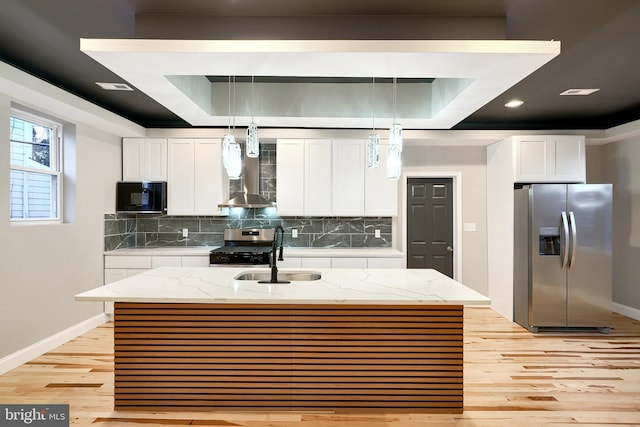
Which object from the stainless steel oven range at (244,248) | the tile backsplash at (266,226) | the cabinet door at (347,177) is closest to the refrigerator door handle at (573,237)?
the tile backsplash at (266,226)

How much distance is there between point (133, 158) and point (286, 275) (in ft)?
9.91

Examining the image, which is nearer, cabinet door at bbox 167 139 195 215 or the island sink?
the island sink

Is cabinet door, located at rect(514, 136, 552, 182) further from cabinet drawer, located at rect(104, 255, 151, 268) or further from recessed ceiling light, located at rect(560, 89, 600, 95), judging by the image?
cabinet drawer, located at rect(104, 255, 151, 268)

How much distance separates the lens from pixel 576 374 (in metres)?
3.41

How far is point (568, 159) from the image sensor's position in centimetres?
491

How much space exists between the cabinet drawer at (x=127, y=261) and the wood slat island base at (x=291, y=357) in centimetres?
227

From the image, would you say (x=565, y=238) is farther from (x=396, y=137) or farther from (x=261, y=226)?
(x=261, y=226)

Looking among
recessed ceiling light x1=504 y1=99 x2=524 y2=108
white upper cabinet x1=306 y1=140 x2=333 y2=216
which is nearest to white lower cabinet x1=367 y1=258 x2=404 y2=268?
white upper cabinet x1=306 y1=140 x2=333 y2=216

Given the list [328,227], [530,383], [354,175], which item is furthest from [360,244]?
[530,383]

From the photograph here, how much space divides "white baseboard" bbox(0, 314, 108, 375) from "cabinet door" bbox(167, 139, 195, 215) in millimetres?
1694

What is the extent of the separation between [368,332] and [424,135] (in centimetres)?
312

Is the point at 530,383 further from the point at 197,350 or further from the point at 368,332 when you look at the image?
the point at 197,350

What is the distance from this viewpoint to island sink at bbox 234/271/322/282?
3223 millimetres

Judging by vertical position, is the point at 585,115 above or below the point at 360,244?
above
